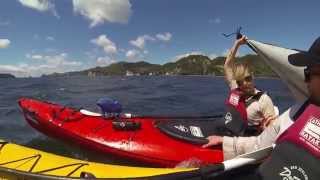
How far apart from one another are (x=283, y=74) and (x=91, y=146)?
3.24 m

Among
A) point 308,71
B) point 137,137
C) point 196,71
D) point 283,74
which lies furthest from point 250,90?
point 196,71

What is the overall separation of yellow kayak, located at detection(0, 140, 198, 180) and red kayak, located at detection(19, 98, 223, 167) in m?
1.12

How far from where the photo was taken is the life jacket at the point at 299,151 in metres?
2.51

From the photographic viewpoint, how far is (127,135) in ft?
21.4

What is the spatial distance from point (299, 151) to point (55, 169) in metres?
3.32

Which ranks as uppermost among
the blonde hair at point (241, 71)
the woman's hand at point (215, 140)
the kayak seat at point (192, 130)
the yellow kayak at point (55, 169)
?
the blonde hair at point (241, 71)

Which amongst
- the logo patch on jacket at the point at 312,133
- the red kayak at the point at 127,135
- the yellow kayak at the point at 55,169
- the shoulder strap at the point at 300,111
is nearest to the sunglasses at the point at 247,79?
the red kayak at the point at 127,135

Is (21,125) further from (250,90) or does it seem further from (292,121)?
(292,121)

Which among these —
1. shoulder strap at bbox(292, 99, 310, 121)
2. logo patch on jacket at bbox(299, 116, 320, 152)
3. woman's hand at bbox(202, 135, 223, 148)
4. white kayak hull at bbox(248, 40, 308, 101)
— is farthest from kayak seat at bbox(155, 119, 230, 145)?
logo patch on jacket at bbox(299, 116, 320, 152)

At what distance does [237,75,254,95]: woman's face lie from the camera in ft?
19.1

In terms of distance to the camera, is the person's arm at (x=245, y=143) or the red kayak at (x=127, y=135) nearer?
the person's arm at (x=245, y=143)

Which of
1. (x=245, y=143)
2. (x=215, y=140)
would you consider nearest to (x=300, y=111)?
(x=245, y=143)

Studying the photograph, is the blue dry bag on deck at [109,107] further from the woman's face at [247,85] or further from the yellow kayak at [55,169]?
the woman's face at [247,85]

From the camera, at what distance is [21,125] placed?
1085cm
